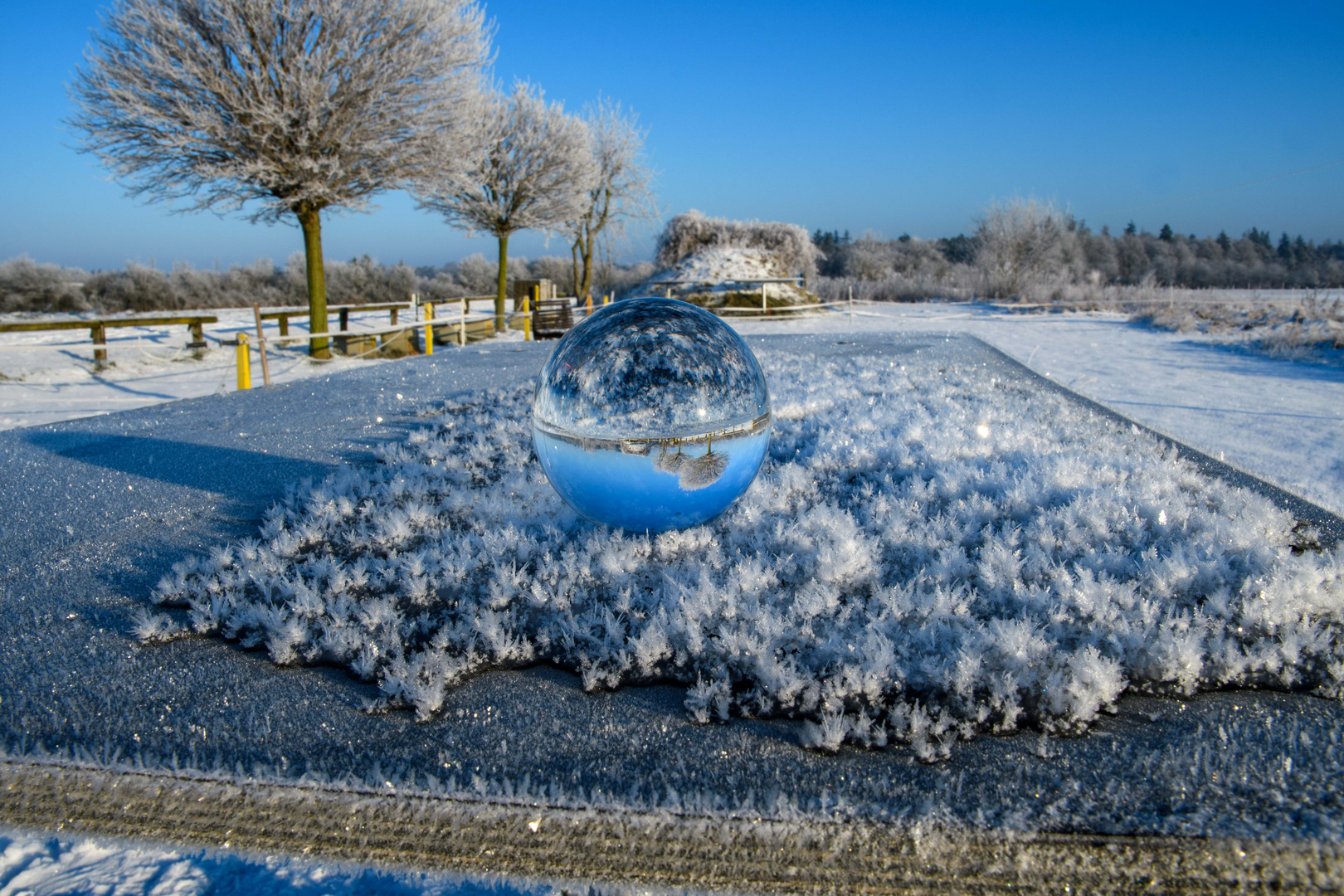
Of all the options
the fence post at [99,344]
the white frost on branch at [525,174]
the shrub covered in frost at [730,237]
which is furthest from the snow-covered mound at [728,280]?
the fence post at [99,344]

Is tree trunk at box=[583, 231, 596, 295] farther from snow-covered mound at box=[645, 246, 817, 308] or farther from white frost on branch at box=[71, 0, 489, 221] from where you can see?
white frost on branch at box=[71, 0, 489, 221]

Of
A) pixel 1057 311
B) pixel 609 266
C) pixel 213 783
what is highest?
pixel 609 266

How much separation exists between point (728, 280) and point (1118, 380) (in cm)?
2063

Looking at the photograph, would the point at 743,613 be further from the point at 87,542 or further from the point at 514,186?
the point at 514,186

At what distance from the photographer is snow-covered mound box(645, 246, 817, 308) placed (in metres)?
27.9

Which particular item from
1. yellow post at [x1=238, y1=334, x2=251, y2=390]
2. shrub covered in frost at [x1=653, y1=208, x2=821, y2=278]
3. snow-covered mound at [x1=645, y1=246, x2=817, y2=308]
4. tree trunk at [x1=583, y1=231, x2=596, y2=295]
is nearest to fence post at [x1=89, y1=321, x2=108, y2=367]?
yellow post at [x1=238, y1=334, x2=251, y2=390]

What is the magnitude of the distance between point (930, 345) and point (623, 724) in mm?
12304

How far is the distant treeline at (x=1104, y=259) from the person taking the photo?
3753 centimetres

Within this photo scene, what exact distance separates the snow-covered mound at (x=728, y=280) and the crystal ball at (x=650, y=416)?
23.9 meters

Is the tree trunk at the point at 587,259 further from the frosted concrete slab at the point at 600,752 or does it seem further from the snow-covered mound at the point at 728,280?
the frosted concrete slab at the point at 600,752

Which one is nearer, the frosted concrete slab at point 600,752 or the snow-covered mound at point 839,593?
the frosted concrete slab at point 600,752

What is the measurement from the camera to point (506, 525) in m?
3.91

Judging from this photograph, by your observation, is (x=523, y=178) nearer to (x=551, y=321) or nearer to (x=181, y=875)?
(x=551, y=321)

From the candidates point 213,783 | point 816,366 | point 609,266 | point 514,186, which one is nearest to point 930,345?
point 816,366
